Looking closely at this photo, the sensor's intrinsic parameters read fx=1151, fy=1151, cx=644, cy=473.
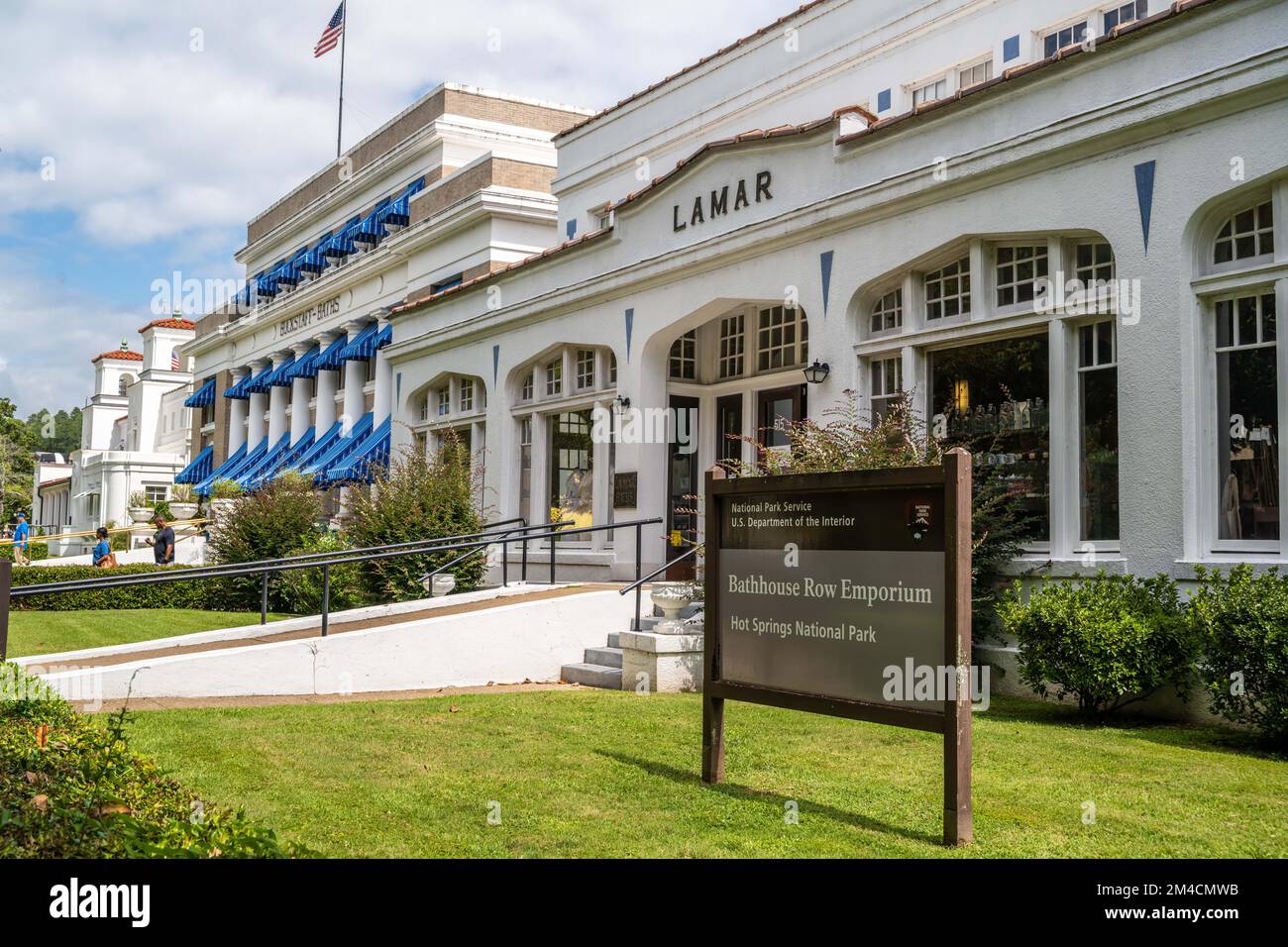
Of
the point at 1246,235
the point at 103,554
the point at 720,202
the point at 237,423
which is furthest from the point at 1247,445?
the point at 237,423

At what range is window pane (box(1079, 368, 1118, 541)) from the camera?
33.2 feet

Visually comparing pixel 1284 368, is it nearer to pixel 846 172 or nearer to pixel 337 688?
pixel 846 172

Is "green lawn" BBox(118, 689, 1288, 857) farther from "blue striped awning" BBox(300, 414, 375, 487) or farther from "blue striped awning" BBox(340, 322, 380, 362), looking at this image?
"blue striped awning" BBox(340, 322, 380, 362)

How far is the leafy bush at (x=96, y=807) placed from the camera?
13.0ft

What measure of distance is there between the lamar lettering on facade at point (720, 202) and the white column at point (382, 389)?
14.9 metres

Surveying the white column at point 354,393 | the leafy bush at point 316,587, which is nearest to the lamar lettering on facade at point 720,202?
the leafy bush at point 316,587

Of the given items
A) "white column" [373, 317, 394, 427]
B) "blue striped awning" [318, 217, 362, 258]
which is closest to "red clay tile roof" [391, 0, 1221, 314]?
"white column" [373, 317, 394, 427]

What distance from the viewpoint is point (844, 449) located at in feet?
35.7

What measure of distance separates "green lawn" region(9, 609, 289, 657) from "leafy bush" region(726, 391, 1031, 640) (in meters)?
7.95

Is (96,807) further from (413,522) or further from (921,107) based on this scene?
(413,522)

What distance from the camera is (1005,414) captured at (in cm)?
1100

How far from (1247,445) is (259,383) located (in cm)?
3496

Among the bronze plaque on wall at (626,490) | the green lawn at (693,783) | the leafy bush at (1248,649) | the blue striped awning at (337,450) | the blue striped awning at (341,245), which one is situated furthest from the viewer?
the blue striped awning at (341,245)

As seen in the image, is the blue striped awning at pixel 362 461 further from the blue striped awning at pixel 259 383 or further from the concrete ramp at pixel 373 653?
the concrete ramp at pixel 373 653
